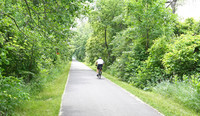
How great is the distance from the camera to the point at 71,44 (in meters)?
11.5

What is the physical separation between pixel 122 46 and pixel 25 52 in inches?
475

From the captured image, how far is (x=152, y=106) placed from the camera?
22.2ft

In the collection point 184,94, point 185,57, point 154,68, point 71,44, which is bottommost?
point 184,94

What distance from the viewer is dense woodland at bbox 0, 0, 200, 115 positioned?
19.2ft

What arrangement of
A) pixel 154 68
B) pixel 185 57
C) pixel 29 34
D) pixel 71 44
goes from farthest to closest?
1. pixel 154 68
2. pixel 71 44
3. pixel 185 57
4. pixel 29 34

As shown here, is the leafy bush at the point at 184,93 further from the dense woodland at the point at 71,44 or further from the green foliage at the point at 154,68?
the green foliage at the point at 154,68

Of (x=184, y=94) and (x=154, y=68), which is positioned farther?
(x=154, y=68)

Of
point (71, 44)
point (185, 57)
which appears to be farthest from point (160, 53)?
point (71, 44)

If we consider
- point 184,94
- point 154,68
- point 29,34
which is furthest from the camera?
point 154,68

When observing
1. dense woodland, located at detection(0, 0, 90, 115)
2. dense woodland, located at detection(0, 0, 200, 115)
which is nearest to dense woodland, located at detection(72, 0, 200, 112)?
dense woodland, located at detection(0, 0, 200, 115)

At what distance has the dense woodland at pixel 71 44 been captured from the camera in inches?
231

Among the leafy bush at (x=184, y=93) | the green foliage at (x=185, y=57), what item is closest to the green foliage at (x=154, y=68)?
the green foliage at (x=185, y=57)

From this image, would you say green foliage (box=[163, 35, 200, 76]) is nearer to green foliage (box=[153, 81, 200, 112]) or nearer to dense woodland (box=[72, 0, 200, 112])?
dense woodland (box=[72, 0, 200, 112])

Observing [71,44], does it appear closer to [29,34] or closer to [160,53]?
[29,34]
